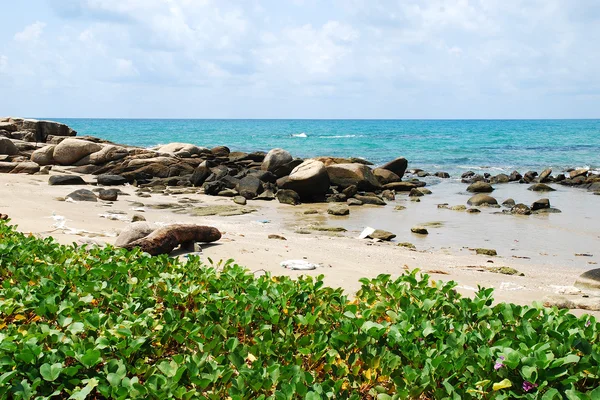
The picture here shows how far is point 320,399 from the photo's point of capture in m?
2.26

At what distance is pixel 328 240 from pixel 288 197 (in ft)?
19.8

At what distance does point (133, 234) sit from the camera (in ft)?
23.4

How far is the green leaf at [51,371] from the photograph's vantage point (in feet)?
7.82

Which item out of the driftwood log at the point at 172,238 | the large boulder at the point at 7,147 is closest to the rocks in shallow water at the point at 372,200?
the driftwood log at the point at 172,238

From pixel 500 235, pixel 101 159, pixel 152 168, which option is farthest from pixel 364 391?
pixel 101 159

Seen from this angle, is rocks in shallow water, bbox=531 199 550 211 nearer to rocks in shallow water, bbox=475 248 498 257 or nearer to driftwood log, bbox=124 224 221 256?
rocks in shallow water, bbox=475 248 498 257

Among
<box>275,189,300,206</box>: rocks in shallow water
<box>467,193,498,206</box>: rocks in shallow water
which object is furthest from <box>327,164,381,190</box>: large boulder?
<box>467,193,498,206</box>: rocks in shallow water

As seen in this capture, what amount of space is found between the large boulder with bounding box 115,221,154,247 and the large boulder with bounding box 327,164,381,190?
36.5 feet

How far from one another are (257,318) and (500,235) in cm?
958

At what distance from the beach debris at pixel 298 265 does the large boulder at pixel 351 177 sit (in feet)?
36.6

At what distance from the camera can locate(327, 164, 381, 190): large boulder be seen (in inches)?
715

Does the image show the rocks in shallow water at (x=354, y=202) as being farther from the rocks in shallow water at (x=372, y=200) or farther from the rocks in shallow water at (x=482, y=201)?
the rocks in shallow water at (x=482, y=201)

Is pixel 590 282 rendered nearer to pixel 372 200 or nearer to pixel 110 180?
pixel 372 200

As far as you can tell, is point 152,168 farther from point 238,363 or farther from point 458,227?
point 238,363
